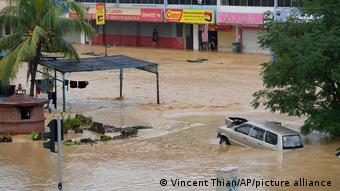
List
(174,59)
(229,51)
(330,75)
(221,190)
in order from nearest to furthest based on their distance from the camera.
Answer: (221,190) → (330,75) → (174,59) → (229,51)

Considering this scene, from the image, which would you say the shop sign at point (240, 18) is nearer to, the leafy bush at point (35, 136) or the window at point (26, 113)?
the window at point (26, 113)

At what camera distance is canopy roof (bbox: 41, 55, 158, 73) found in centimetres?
3547

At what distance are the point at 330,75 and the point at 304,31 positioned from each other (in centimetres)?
191

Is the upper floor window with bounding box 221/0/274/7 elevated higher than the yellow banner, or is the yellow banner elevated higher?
the upper floor window with bounding box 221/0/274/7

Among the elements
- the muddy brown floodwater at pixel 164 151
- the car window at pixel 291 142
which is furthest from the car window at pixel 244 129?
the car window at pixel 291 142

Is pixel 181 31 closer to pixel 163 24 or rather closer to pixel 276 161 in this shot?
pixel 163 24

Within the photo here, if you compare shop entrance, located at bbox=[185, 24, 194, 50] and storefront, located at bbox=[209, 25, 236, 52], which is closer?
storefront, located at bbox=[209, 25, 236, 52]

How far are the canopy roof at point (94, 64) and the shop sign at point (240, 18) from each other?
2257 cm

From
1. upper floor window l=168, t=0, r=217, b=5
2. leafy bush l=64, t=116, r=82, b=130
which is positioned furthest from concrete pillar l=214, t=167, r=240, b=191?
upper floor window l=168, t=0, r=217, b=5

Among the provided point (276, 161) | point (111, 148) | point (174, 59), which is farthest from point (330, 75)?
point (174, 59)

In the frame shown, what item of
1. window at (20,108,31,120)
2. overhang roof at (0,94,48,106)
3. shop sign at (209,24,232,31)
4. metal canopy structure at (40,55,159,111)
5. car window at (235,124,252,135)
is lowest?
window at (20,108,31,120)

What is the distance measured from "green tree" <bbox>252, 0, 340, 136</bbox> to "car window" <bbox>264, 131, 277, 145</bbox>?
1.98m

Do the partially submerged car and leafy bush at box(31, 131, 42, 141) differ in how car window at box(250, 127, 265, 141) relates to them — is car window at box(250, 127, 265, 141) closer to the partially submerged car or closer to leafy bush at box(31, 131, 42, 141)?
the partially submerged car

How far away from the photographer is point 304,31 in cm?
2717
